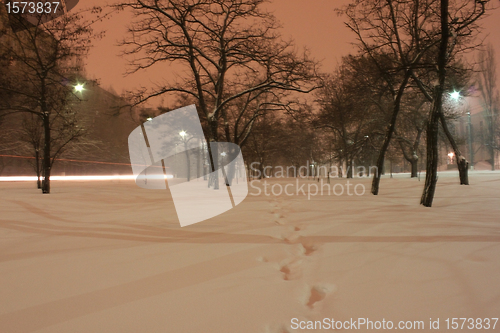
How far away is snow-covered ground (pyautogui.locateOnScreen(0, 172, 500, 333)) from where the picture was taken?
2.09 m

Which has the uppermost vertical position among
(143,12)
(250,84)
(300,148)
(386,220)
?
(143,12)

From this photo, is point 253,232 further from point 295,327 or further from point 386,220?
point 295,327

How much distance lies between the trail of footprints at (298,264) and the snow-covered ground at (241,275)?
0.01 m

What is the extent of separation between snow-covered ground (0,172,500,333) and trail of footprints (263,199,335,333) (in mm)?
12

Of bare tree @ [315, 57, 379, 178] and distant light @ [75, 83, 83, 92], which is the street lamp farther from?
bare tree @ [315, 57, 379, 178]

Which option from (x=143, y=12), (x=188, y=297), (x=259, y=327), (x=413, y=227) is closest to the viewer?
(x=259, y=327)

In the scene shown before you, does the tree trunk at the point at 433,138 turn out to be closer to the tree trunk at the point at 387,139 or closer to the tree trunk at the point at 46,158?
the tree trunk at the point at 387,139

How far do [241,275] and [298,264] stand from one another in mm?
706

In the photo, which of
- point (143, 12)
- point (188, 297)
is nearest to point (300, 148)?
point (143, 12)

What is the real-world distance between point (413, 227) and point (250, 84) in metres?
15.4

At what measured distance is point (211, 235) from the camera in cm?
474

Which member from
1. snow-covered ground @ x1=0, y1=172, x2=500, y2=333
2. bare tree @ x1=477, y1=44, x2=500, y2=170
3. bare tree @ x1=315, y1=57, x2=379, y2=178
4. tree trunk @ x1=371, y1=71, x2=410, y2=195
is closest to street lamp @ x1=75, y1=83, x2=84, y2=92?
snow-covered ground @ x1=0, y1=172, x2=500, y2=333

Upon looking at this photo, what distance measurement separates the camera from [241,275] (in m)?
2.91

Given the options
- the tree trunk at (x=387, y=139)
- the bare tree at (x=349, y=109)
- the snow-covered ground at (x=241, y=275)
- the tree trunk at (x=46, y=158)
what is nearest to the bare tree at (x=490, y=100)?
the bare tree at (x=349, y=109)
